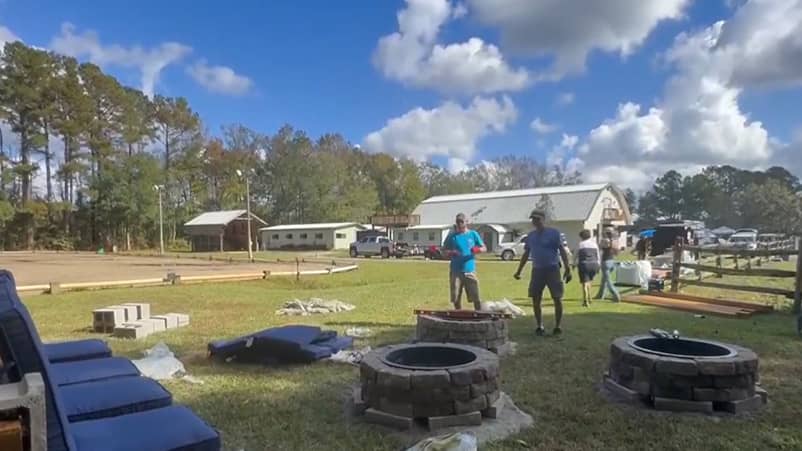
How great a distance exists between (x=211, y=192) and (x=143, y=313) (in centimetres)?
4569

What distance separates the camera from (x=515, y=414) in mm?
3590

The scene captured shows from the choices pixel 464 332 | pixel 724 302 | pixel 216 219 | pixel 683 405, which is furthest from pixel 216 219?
pixel 683 405

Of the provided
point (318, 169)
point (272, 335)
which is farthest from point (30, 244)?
point (272, 335)

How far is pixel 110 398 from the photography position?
280 cm

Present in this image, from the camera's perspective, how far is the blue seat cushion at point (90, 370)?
3.19m

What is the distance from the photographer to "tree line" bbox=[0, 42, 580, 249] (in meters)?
39.1

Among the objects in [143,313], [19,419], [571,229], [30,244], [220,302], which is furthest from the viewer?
[30,244]

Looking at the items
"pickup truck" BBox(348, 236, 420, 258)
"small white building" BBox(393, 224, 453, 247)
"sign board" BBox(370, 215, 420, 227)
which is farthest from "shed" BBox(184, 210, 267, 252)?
"pickup truck" BBox(348, 236, 420, 258)

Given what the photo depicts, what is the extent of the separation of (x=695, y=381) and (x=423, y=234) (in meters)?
35.3

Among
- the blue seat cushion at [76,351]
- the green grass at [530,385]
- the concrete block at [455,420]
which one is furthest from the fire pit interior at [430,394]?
the blue seat cushion at [76,351]

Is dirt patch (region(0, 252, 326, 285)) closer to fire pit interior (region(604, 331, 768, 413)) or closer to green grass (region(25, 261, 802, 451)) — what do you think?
green grass (region(25, 261, 802, 451))

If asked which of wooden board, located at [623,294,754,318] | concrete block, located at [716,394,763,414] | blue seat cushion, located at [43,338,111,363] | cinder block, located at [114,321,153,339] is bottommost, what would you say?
wooden board, located at [623,294,754,318]

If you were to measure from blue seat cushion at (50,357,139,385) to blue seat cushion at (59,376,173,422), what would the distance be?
13cm

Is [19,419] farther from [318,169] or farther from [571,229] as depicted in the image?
A: [318,169]
